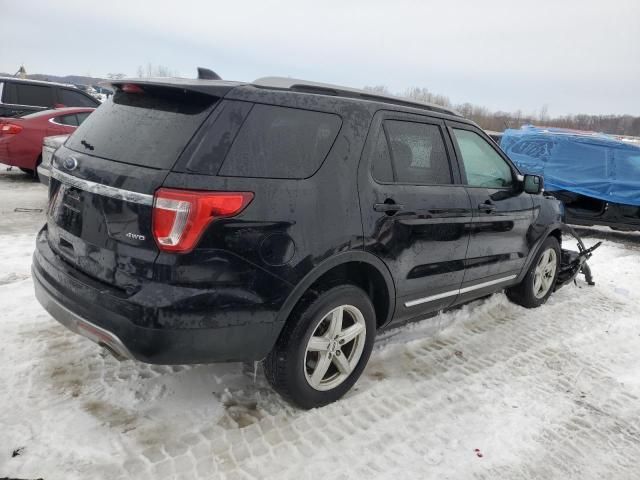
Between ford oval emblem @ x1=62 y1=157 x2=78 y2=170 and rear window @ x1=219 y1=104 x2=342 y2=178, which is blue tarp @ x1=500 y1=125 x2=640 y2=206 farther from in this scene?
ford oval emblem @ x1=62 y1=157 x2=78 y2=170

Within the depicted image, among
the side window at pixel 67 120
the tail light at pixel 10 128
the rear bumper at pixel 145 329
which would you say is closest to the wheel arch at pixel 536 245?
the rear bumper at pixel 145 329

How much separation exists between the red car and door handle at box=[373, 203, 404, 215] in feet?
24.5

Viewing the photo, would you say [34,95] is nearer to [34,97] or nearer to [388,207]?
[34,97]

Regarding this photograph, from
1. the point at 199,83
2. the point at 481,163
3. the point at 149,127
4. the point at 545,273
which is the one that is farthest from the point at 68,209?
the point at 545,273

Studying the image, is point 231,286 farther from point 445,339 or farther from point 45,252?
point 445,339

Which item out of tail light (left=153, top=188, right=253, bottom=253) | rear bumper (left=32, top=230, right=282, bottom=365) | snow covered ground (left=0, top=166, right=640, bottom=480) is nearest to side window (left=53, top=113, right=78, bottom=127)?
snow covered ground (left=0, top=166, right=640, bottom=480)

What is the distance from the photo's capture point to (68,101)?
10.6 metres

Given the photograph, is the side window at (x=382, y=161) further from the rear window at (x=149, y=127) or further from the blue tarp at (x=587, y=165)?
the blue tarp at (x=587, y=165)

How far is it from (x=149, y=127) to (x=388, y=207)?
1.43 meters

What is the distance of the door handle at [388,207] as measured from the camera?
288 cm

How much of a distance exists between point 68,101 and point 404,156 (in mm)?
9981

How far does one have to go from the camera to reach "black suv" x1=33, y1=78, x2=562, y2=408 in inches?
87.7

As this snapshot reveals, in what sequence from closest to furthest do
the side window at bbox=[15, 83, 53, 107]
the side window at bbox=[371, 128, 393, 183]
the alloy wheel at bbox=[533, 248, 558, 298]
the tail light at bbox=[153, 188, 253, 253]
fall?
the tail light at bbox=[153, 188, 253, 253] → the side window at bbox=[371, 128, 393, 183] → the alloy wheel at bbox=[533, 248, 558, 298] → the side window at bbox=[15, 83, 53, 107]

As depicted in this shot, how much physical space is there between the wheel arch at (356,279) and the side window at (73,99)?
974 cm
